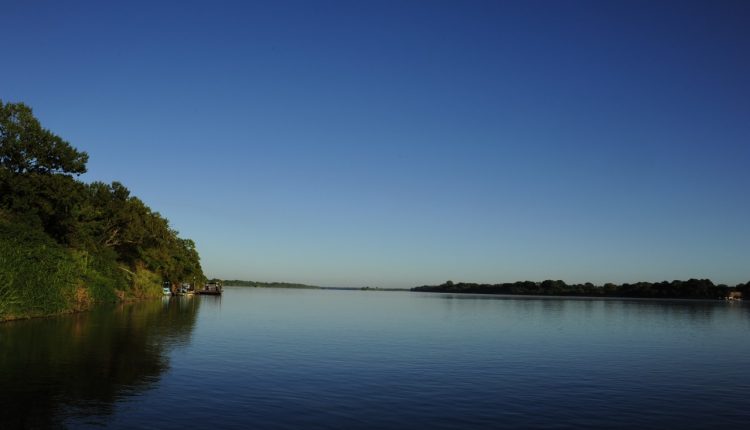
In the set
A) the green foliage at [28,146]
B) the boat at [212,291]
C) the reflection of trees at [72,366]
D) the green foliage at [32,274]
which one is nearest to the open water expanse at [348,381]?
the reflection of trees at [72,366]

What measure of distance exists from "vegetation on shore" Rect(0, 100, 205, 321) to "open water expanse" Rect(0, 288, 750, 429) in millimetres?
6145

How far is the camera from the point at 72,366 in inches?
1056

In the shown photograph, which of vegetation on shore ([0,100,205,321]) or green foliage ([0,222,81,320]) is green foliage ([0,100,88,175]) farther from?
green foliage ([0,222,81,320])

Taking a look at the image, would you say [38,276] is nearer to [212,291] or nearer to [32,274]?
[32,274]

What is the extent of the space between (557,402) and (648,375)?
11655mm

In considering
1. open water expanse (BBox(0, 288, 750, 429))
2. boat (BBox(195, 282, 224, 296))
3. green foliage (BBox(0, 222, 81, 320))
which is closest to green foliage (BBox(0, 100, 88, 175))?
green foliage (BBox(0, 222, 81, 320))

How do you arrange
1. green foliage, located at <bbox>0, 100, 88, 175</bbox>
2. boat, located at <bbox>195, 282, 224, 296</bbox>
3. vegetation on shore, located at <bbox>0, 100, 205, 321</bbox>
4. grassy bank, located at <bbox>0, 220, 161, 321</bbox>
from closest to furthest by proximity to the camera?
grassy bank, located at <bbox>0, 220, 161, 321</bbox>, vegetation on shore, located at <bbox>0, 100, 205, 321</bbox>, green foliage, located at <bbox>0, 100, 88, 175</bbox>, boat, located at <bbox>195, 282, 224, 296</bbox>

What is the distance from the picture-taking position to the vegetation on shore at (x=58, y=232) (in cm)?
5103

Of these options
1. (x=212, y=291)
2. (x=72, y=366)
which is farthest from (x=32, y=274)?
(x=212, y=291)

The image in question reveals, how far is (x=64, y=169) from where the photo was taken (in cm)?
7812

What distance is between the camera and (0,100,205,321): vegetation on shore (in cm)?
5103

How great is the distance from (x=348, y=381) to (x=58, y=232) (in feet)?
197

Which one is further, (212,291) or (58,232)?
(212,291)

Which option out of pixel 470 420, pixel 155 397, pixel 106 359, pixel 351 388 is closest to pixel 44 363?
pixel 106 359
